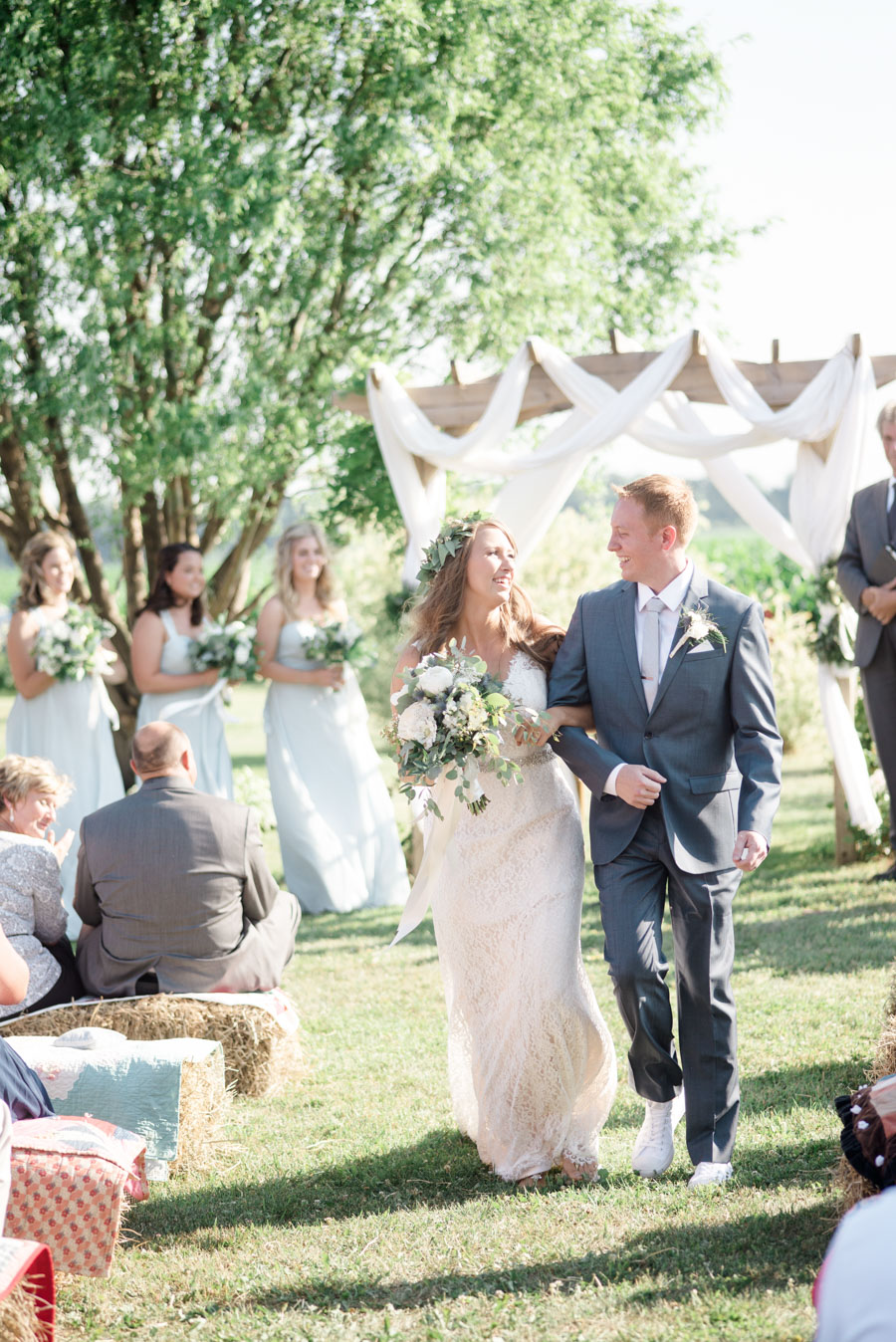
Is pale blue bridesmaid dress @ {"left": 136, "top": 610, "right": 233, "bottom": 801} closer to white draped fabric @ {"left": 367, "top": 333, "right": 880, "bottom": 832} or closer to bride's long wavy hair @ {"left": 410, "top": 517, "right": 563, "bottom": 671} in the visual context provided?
white draped fabric @ {"left": 367, "top": 333, "right": 880, "bottom": 832}

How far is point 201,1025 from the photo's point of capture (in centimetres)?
534

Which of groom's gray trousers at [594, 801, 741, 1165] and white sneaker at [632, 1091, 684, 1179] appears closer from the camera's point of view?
groom's gray trousers at [594, 801, 741, 1165]

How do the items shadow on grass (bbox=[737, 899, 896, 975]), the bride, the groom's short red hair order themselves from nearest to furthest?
the groom's short red hair
the bride
shadow on grass (bbox=[737, 899, 896, 975])

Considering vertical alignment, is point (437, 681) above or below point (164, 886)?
above

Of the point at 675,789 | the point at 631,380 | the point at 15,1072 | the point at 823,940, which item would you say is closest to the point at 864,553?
the point at 631,380

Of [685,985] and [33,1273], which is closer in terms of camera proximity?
[33,1273]

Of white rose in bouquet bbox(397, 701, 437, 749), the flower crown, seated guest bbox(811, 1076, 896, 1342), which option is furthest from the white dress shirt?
seated guest bbox(811, 1076, 896, 1342)

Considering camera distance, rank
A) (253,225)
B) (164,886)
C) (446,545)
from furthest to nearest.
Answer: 1. (253,225)
2. (164,886)
3. (446,545)

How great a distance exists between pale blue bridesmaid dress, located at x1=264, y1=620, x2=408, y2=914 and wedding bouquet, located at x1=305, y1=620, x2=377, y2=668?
14 centimetres

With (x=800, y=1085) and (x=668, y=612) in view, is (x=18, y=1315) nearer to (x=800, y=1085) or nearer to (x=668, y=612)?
(x=668, y=612)

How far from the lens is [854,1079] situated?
198 inches

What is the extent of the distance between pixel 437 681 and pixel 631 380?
5.29 meters

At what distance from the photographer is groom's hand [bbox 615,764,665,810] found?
4.01 m

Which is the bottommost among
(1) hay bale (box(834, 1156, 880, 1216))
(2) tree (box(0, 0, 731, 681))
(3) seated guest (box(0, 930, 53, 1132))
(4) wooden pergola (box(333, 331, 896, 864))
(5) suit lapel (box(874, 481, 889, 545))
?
(1) hay bale (box(834, 1156, 880, 1216))
